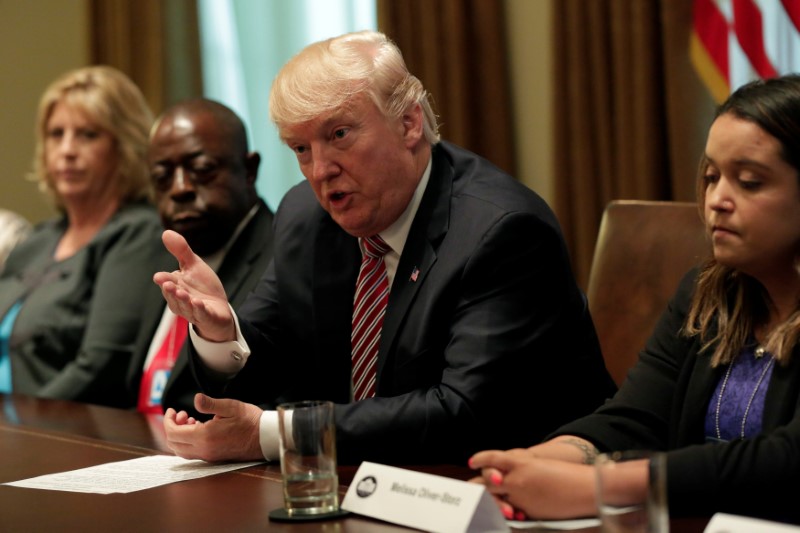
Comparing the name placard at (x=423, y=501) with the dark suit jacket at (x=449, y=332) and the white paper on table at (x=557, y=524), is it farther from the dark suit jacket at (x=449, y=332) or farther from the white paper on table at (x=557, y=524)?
the dark suit jacket at (x=449, y=332)

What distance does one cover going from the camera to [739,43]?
3.24m

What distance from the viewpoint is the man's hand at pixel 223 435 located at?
1.99m

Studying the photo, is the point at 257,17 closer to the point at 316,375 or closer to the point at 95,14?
the point at 95,14

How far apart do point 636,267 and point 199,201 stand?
1460 mm

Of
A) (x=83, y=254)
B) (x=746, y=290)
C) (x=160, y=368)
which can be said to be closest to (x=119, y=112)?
(x=83, y=254)

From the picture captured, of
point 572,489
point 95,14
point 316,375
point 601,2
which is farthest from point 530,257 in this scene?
point 95,14

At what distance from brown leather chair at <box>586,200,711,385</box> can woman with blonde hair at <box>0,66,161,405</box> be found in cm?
182

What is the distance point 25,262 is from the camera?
424 cm

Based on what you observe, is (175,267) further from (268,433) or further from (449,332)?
(268,433)

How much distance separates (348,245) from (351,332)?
23 cm

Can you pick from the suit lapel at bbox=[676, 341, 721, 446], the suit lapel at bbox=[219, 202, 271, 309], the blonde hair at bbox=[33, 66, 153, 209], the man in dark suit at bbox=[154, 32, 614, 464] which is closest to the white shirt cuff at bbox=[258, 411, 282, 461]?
the man in dark suit at bbox=[154, 32, 614, 464]

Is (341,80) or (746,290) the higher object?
(341,80)

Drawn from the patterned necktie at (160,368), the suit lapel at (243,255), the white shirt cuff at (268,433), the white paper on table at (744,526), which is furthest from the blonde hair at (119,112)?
the white paper on table at (744,526)

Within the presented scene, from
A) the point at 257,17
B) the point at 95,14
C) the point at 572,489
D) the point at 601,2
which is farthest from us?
the point at 95,14
